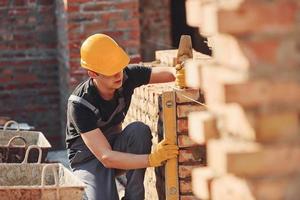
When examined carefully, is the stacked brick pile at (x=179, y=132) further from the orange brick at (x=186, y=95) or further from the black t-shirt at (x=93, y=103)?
the black t-shirt at (x=93, y=103)

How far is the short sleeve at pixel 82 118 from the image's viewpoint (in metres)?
4.72

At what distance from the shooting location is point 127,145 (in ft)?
16.4

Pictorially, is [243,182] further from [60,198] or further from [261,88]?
[60,198]

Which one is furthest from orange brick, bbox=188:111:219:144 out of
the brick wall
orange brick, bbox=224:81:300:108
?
the brick wall

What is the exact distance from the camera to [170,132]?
183 inches

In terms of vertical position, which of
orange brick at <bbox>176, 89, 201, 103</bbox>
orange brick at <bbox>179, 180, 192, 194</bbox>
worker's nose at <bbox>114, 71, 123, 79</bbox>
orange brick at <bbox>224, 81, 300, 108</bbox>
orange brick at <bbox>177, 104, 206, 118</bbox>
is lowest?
orange brick at <bbox>179, 180, 192, 194</bbox>

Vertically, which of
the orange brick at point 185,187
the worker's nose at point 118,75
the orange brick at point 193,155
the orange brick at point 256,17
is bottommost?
the orange brick at point 185,187

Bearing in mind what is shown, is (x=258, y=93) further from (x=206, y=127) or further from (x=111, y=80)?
(x=111, y=80)

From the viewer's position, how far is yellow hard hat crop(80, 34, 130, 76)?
4.71m

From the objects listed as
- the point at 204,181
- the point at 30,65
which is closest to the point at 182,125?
the point at 204,181

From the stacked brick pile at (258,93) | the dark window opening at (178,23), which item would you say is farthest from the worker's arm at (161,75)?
the dark window opening at (178,23)

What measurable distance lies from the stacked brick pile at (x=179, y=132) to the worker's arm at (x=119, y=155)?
9 centimetres

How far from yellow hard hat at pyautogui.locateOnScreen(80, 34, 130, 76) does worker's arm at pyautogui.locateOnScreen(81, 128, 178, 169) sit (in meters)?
0.37

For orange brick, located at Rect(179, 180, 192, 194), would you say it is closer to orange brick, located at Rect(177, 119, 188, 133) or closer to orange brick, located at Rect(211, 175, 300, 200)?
orange brick, located at Rect(177, 119, 188, 133)
